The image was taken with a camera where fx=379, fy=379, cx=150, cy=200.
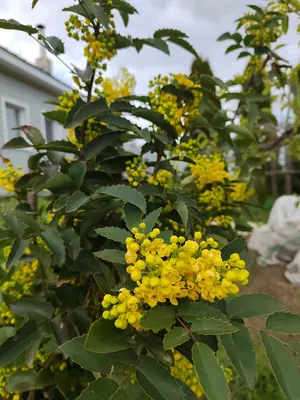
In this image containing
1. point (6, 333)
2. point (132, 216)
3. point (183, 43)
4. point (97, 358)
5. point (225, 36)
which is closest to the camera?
point (97, 358)

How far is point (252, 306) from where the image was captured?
0.59 meters

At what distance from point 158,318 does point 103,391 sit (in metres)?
0.13

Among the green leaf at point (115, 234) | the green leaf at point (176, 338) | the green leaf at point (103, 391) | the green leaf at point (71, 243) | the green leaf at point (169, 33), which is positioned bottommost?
the green leaf at point (103, 391)

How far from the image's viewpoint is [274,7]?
4.26 ft

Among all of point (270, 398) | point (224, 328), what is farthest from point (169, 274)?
point (270, 398)

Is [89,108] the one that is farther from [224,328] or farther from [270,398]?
[270,398]

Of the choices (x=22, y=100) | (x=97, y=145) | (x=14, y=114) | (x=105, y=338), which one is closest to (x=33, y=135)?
(x=97, y=145)

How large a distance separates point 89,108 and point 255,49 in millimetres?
793

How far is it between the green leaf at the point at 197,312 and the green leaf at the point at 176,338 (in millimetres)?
17

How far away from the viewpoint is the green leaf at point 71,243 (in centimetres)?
82

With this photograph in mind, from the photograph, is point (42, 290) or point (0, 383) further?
point (42, 290)

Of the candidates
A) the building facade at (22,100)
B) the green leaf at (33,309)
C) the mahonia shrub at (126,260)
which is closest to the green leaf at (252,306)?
the mahonia shrub at (126,260)

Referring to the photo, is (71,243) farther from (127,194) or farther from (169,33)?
(169,33)

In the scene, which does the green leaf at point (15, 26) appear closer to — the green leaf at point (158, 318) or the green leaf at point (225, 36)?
the green leaf at point (158, 318)
